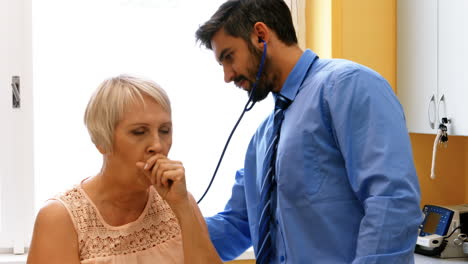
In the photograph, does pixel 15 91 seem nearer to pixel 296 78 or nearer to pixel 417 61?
pixel 296 78

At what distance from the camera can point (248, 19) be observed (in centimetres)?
168

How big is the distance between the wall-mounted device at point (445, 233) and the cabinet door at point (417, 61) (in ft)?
1.26

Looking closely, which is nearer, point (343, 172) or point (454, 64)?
point (343, 172)

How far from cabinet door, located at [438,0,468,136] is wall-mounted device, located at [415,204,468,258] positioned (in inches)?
16.4

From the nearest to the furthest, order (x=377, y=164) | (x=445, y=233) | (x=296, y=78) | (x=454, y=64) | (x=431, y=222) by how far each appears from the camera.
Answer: (x=377, y=164) < (x=296, y=78) < (x=454, y=64) < (x=445, y=233) < (x=431, y=222)

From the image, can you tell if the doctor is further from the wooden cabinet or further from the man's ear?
the wooden cabinet

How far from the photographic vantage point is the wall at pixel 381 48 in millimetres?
3029

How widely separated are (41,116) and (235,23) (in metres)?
1.66

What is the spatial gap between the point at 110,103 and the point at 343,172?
608 millimetres

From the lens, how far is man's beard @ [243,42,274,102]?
5.48 feet

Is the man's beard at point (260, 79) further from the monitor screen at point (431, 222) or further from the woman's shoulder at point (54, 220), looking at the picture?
the monitor screen at point (431, 222)

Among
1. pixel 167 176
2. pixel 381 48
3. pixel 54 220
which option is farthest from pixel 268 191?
pixel 381 48

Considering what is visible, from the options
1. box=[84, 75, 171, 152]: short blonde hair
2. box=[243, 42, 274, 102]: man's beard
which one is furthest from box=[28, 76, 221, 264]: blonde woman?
box=[243, 42, 274, 102]: man's beard

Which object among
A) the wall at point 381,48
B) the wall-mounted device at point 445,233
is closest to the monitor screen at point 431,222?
the wall-mounted device at point 445,233
